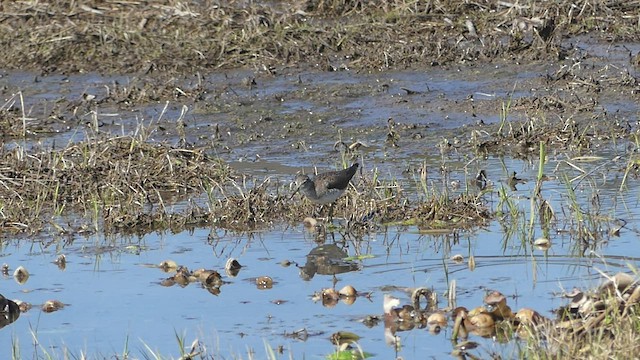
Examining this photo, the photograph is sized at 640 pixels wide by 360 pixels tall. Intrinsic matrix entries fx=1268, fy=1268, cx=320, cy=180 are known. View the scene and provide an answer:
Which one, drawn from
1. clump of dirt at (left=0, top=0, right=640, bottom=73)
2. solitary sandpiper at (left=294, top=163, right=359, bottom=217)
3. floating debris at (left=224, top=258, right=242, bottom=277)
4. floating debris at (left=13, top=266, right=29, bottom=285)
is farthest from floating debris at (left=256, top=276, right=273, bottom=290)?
clump of dirt at (left=0, top=0, right=640, bottom=73)

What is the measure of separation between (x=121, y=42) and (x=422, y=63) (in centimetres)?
348

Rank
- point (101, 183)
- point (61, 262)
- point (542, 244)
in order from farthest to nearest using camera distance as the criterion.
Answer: point (101, 183) → point (61, 262) → point (542, 244)

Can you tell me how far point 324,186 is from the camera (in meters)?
9.09

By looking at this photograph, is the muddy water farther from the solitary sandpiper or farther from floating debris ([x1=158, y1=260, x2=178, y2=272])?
the solitary sandpiper

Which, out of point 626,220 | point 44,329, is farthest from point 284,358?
point 626,220

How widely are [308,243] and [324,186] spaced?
1.72 feet

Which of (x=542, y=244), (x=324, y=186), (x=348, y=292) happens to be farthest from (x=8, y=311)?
(x=542, y=244)

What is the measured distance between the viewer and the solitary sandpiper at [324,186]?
9047 millimetres

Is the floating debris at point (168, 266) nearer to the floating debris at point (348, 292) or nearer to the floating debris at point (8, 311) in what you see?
the floating debris at point (8, 311)

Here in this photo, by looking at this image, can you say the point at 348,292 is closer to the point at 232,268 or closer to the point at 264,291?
the point at 264,291

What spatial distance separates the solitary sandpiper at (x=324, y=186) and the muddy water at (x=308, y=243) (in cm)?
27

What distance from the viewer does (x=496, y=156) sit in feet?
36.8

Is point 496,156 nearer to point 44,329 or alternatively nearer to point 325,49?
point 325,49

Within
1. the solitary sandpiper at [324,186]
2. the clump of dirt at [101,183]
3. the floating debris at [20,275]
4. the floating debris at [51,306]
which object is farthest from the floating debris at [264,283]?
the clump of dirt at [101,183]
